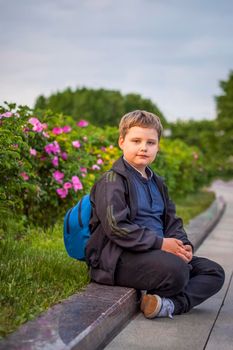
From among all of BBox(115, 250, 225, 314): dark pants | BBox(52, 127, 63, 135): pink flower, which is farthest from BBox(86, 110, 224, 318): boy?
BBox(52, 127, 63, 135): pink flower

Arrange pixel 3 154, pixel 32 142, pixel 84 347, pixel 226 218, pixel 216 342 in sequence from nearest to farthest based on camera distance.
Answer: pixel 84 347 < pixel 216 342 < pixel 3 154 < pixel 32 142 < pixel 226 218

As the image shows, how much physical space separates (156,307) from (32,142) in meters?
2.95

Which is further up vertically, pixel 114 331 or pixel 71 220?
pixel 71 220

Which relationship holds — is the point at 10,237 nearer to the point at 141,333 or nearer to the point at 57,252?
the point at 57,252

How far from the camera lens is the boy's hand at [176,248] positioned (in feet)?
13.3

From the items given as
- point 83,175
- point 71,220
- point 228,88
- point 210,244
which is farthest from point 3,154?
point 228,88

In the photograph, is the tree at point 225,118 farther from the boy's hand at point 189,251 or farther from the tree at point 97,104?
the boy's hand at point 189,251

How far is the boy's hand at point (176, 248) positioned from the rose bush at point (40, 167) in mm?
1324

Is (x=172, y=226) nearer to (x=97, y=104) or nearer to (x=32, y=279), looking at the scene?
(x=32, y=279)

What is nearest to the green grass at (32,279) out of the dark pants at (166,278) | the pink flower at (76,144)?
the dark pants at (166,278)

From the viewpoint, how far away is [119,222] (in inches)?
155

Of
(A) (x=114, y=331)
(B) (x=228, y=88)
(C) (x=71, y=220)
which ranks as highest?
(B) (x=228, y=88)

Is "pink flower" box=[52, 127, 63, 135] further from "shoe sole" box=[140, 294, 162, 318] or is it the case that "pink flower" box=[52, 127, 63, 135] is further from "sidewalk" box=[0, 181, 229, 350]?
"shoe sole" box=[140, 294, 162, 318]

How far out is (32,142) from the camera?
6.42 m
